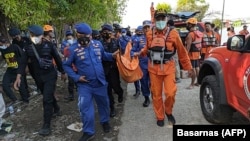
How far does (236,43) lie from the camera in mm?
4004

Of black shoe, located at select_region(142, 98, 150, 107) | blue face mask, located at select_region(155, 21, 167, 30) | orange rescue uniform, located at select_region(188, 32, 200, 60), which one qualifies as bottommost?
black shoe, located at select_region(142, 98, 150, 107)

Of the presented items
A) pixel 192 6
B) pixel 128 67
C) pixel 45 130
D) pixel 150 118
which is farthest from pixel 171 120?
pixel 192 6

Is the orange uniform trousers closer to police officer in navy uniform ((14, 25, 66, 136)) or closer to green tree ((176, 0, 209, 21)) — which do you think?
police officer in navy uniform ((14, 25, 66, 136))

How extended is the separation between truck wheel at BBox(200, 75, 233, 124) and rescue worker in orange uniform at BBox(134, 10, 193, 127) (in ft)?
1.48

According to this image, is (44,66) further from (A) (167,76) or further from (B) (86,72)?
(A) (167,76)

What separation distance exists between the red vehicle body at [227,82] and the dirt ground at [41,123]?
1565 mm

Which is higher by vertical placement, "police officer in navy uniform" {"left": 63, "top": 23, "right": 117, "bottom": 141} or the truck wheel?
"police officer in navy uniform" {"left": 63, "top": 23, "right": 117, "bottom": 141}

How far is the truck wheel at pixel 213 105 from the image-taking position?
4.62 m

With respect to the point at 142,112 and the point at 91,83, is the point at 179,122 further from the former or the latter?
the point at 91,83

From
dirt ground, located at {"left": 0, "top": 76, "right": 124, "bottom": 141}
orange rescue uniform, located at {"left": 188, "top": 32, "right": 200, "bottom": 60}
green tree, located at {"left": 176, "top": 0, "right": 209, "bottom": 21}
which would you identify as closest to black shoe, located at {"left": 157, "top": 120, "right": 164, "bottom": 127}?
dirt ground, located at {"left": 0, "top": 76, "right": 124, "bottom": 141}

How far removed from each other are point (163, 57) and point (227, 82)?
1.01m

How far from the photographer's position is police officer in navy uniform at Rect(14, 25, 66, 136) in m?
5.04

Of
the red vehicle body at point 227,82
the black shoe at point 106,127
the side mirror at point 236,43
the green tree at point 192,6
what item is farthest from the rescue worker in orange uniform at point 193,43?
the green tree at point 192,6

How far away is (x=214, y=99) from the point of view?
473cm
